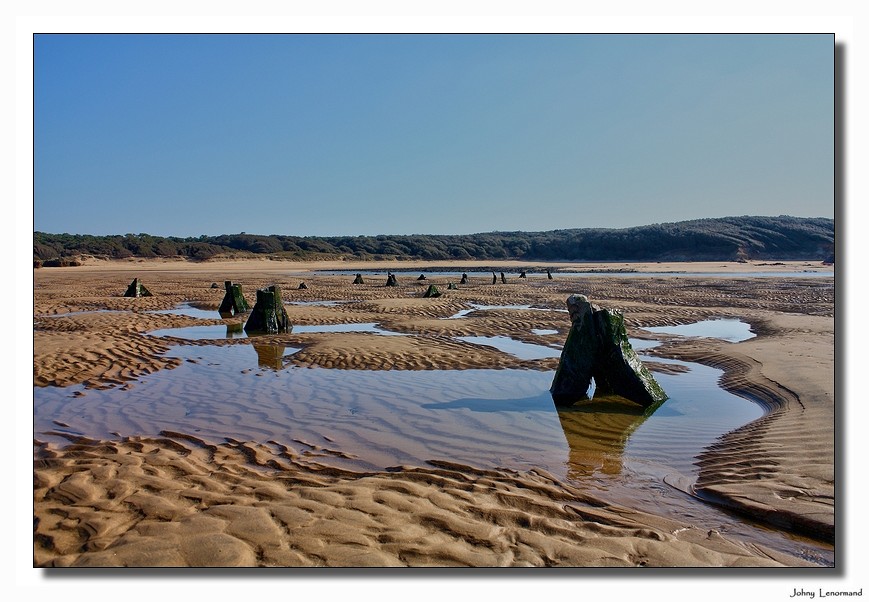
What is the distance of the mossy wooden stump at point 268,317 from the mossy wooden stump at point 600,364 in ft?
27.5

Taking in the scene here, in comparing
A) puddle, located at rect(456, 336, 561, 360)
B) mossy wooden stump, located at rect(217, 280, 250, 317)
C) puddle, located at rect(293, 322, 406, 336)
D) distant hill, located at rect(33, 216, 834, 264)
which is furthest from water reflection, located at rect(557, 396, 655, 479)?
distant hill, located at rect(33, 216, 834, 264)

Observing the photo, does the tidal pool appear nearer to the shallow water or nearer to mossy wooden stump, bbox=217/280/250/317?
mossy wooden stump, bbox=217/280/250/317

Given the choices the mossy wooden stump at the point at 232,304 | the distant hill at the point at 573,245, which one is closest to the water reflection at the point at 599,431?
the mossy wooden stump at the point at 232,304

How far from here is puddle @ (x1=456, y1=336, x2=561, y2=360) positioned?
1121 cm

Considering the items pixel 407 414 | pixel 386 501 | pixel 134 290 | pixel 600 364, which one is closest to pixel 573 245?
pixel 134 290

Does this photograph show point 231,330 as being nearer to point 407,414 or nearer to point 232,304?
point 232,304

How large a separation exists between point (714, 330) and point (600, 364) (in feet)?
29.4

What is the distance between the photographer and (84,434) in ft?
19.6

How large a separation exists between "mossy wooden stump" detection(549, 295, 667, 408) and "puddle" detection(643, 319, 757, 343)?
6984mm

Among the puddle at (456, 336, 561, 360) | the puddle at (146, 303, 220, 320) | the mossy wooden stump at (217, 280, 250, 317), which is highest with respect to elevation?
the mossy wooden stump at (217, 280, 250, 317)

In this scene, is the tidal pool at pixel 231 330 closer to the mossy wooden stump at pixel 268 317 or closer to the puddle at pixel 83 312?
the mossy wooden stump at pixel 268 317

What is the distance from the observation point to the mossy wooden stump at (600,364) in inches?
292

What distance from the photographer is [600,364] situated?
7562mm
